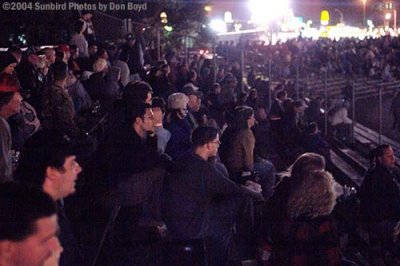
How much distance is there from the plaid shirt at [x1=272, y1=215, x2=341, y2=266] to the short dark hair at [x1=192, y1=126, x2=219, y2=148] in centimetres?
104

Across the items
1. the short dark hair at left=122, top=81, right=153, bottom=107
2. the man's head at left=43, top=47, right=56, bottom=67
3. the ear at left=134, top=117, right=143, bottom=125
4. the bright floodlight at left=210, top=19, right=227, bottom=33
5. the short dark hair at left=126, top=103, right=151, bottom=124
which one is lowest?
the ear at left=134, top=117, right=143, bottom=125

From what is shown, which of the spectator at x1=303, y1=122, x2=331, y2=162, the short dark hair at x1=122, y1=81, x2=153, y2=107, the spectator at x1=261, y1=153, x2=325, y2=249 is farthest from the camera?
the spectator at x1=303, y1=122, x2=331, y2=162

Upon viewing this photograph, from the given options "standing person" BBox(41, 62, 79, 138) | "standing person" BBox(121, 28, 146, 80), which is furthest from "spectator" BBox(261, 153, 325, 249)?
"standing person" BBox(121, 28, 146, 80)

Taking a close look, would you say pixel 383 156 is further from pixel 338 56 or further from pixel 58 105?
pixel 338 56

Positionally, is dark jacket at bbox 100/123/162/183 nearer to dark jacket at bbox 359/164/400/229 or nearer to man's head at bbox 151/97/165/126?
man's head at bbox 151/97/165/126

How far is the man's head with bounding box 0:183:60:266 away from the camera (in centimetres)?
269

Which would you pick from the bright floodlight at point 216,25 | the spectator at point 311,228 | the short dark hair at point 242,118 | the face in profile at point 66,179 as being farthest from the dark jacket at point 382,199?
the bright floodlight at point 216,25

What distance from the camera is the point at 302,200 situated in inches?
232

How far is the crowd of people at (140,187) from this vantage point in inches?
165

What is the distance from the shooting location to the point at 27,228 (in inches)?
106

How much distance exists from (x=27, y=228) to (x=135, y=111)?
12.7 feet

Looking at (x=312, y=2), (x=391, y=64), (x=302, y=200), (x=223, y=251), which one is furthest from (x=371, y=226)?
(x=312, y=2)

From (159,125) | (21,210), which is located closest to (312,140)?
(159,125)

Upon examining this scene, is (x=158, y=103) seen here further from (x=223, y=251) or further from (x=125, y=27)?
(x=125, y=27)
